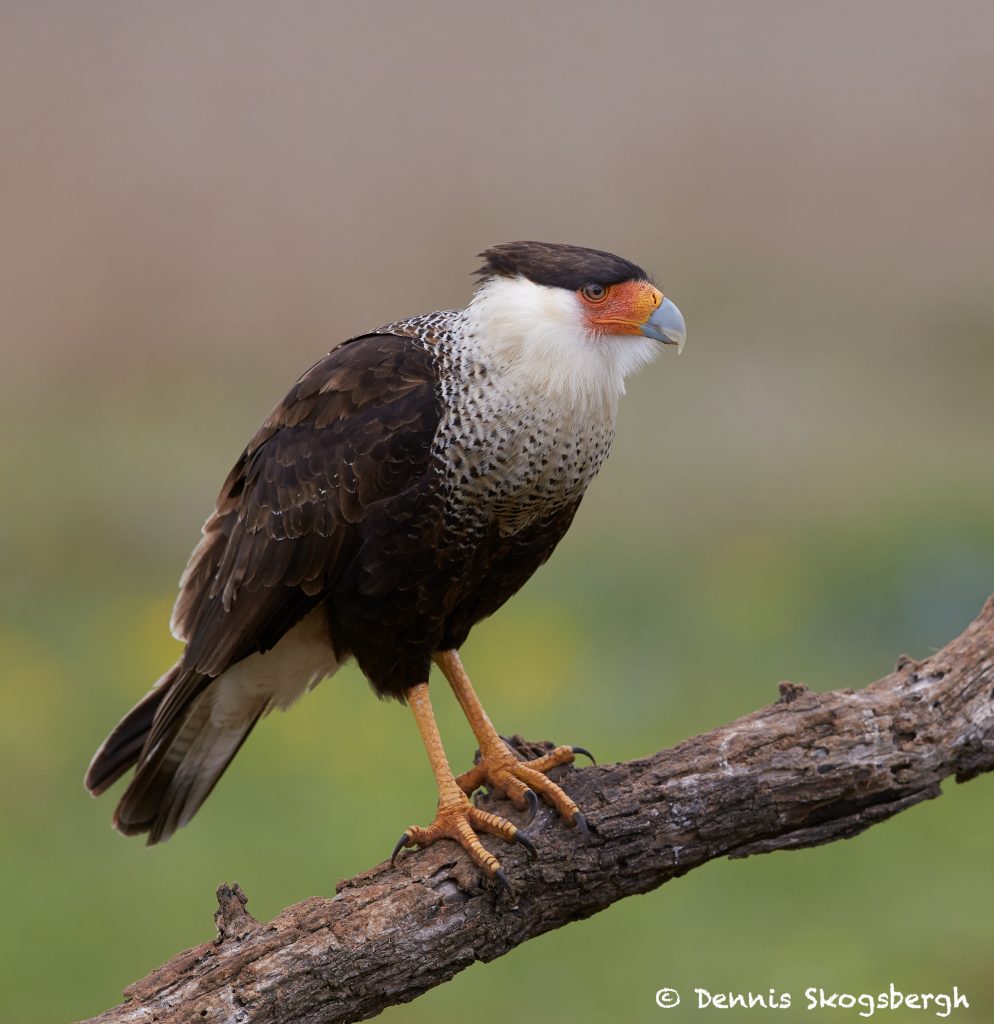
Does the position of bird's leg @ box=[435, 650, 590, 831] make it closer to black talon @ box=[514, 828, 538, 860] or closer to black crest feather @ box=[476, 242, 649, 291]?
black talon @ box=[514, 828, 538, 860]

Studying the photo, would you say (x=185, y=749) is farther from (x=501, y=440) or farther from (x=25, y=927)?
(x=25, y=927)

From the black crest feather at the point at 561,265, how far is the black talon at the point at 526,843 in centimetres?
145

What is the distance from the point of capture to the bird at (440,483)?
4074mm

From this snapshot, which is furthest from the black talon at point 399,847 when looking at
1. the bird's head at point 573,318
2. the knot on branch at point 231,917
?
the bird's head at point 573,318

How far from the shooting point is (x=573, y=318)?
4.11m

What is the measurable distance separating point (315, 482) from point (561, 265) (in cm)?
89

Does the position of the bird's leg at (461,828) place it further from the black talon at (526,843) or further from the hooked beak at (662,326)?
the hooked beak at (662,326)

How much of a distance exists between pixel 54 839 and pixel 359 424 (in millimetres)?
Answer: 5193

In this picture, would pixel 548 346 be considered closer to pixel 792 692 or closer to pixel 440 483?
pixel 440 483

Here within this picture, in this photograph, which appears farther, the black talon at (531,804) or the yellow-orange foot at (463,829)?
the black talon at (531,804)

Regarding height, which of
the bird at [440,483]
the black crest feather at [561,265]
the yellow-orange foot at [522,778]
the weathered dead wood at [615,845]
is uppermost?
the black crest feather at [561,265]

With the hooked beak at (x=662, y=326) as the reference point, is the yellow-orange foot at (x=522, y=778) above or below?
below

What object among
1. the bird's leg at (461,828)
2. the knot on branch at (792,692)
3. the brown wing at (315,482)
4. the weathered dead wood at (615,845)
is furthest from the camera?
the knot on branch at (792,692)

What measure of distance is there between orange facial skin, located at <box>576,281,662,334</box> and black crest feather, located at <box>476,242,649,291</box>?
28mm
